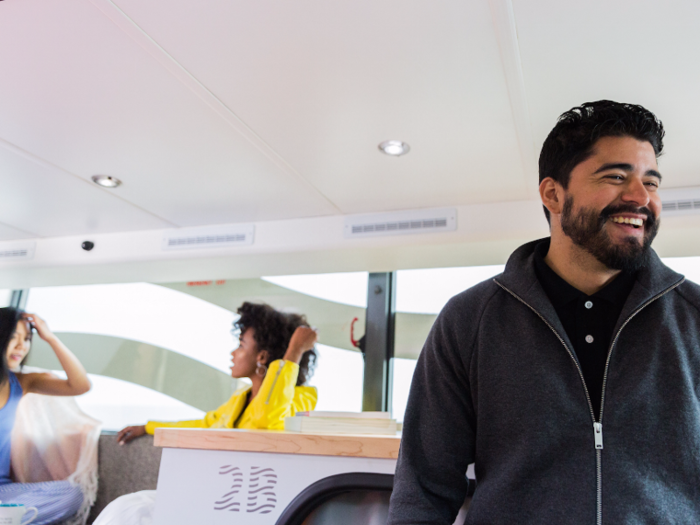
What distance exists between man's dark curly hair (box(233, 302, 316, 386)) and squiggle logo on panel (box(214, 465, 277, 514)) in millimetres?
1885

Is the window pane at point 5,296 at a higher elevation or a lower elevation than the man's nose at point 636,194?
higher

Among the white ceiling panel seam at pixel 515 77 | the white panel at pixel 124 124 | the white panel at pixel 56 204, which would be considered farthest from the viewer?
the white panel at pixel 56 204

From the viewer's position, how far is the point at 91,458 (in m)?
3.45

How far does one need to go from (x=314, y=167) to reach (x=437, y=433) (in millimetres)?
1870

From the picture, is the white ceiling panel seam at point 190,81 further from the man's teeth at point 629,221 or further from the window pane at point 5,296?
the window pane at point 5,296

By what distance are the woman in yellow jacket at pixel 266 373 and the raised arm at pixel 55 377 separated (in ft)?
2.64

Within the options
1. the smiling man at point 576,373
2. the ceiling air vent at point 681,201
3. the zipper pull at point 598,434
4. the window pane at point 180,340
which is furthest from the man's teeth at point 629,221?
the window pane at point 180,340

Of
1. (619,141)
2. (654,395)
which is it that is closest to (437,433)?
(654,395)

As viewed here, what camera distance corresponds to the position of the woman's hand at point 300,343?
3.35 m

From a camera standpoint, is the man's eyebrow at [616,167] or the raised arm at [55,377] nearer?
the man's eyebrow at [616,167]

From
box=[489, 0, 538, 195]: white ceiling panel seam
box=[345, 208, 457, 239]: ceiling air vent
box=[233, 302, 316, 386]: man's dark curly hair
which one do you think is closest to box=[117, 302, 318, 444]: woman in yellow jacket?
box=[233, 302, 316, 386]: man's dark curly hair

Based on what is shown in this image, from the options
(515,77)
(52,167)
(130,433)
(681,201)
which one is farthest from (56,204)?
(681,201)

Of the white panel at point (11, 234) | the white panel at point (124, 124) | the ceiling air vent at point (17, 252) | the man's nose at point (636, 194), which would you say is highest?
the white panel at point (124, 124)

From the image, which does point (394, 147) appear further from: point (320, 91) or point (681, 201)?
point (681, 201)
